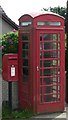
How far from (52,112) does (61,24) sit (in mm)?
2039

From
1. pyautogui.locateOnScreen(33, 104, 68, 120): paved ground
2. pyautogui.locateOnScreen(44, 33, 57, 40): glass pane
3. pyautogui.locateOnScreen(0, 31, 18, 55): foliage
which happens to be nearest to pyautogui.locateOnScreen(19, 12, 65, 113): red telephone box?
pyautogui.locateOnScreen(44, 33, 57, 40): glass pane

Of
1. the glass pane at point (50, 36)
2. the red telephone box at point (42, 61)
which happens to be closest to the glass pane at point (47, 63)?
the red telephone box at point (42, 61)

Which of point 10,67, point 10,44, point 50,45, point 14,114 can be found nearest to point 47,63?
point 50,45

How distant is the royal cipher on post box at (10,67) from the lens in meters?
7.81

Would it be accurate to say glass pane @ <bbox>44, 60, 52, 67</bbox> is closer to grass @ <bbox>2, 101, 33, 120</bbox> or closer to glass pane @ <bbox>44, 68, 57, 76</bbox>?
glass pane @ <bbox>44, 68, 57, 76</bbox>

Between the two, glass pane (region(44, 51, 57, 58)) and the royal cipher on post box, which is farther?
glass pane (region(44, 51, 57, 58))

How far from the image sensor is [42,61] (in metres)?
7.85

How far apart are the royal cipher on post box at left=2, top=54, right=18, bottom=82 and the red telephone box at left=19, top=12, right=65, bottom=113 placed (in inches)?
10.2

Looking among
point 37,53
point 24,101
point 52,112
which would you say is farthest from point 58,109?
point 37,53

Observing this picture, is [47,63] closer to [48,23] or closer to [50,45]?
[50,45]

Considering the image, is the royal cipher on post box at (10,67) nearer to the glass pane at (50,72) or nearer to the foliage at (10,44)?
the glass pane at (50,72)

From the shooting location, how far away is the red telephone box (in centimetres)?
777

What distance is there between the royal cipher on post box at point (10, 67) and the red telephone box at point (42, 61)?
0.26 metres

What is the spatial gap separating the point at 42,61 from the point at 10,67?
0.74 m
